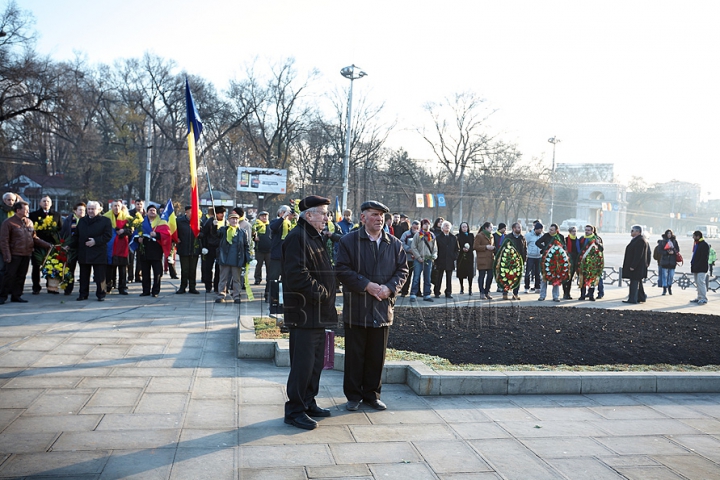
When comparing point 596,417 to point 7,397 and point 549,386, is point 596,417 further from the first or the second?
point 7,397

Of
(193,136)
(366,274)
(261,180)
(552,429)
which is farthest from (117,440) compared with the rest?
(261,180)

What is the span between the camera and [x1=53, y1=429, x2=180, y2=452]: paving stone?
4.40 m

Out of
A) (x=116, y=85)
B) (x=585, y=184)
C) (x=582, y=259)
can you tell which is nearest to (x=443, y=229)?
(x=582, y=259)

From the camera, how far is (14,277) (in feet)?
36.2

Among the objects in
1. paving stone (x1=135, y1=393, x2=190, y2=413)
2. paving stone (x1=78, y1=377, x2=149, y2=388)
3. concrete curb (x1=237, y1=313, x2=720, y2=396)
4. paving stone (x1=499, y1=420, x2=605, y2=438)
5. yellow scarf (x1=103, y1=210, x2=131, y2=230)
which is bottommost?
paving stone (x1=499, y1=420, x2=605, y2=438)

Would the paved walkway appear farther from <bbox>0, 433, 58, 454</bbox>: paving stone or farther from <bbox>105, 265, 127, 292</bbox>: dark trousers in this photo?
<bbox>105, 265, 127, 292</bbox>: dark trousers

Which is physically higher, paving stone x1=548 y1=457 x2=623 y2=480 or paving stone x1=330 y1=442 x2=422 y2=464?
paving stone x1=330 y1=442 x2=422 y2=464

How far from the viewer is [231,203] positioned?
53.0 meters

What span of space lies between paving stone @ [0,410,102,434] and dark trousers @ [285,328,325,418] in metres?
1.59

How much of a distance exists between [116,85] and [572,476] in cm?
5557

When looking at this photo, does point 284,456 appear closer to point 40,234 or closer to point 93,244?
point 93,244

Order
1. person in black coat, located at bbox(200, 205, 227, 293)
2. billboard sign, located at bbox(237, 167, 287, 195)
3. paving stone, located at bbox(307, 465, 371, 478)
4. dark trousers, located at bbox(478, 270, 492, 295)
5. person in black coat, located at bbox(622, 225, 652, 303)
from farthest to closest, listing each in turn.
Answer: billboard sign, located at bbox(237, 167, 287, 195) < dark trousers, located at bbox(478, 270, 492, 295) < person in black coat, located at bbox(622, 225, 652, 303) < person in black coat, located at bbox(200, 205, 227, 293) < paving stone, located at bbox(307, 465, 371, 478)

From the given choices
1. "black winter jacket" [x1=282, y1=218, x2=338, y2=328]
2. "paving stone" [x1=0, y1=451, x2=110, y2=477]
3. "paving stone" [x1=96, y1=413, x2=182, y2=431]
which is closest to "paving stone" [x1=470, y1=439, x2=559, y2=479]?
"black winter jacket" [x1=282, y1=218, x2=338, y2=328]

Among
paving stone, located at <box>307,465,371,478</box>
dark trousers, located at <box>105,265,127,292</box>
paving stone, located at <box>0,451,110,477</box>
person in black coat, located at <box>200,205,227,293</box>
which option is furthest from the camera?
person in black coat, located at <box>200,205,227,293</box>
